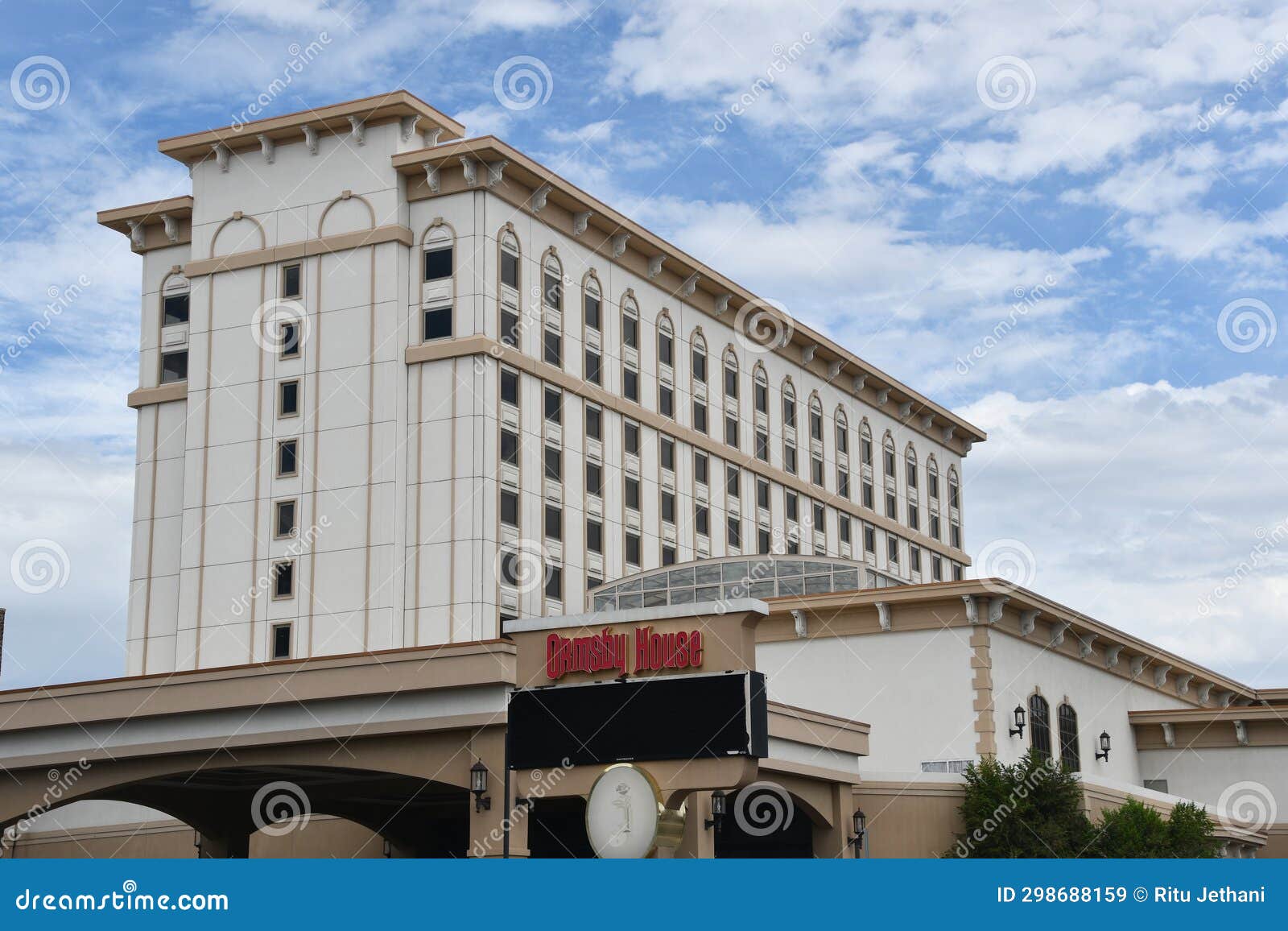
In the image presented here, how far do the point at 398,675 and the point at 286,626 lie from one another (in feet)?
77.5

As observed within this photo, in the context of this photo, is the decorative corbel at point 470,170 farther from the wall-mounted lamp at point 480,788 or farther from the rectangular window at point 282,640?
the wall-mounted lamp at point 480,788

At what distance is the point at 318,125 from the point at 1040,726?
105 ft

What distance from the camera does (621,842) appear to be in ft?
96.6

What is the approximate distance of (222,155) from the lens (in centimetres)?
5916

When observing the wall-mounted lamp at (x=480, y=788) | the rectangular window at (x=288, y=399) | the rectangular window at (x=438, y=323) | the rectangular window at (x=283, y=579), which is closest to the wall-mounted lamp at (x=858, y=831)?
the wall-mounted lamp at (x=480, y=788)

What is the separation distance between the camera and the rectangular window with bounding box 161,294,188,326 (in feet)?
199

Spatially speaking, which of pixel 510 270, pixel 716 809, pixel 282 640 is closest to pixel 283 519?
pixel 282 640

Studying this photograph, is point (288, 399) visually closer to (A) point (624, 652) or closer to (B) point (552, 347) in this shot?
(B) point (552, 347)

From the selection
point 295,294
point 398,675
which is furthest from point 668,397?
point 398,675

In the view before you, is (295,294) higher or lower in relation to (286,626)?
higher

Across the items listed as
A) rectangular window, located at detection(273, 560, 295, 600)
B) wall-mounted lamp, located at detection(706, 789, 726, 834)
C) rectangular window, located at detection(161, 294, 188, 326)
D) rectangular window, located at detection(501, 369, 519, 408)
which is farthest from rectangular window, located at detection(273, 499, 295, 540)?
wall-mounted lamp, located at detection(706, 789, 726, 834)

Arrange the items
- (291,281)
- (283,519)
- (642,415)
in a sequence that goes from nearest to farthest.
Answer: (283,519)
(291,281)
(642,415)

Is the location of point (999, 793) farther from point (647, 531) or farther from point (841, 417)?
point (841, 417)

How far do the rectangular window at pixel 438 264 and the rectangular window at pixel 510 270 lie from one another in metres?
1.76
